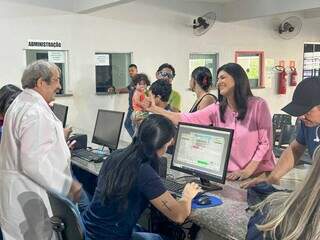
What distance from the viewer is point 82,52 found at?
18.5ft

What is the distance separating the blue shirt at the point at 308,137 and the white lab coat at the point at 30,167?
1.25 meters

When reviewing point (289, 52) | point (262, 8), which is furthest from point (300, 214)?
point (289, 52)

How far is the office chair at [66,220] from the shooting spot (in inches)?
62.9

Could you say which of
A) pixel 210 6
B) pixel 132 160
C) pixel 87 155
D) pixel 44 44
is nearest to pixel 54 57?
pixel 44 44

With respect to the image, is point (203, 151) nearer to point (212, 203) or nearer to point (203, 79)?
point (212, 203)

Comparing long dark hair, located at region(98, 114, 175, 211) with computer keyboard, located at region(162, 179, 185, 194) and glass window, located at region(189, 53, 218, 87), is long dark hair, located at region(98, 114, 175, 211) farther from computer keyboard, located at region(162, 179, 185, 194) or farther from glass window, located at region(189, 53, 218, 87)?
glass window, located at region(189, 53, 218, 87)

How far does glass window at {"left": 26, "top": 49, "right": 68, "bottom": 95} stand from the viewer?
5.31m

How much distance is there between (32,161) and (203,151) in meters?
0.89

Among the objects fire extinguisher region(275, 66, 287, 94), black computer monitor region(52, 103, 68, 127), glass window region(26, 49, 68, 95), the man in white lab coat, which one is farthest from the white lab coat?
fire extinguisher region(275, 66, 287, 94)

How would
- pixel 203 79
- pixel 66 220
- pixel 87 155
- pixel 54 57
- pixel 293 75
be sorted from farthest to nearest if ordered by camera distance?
1. pixel 293 75
2. pixel 54 57
3. pixel 203 79
4. pixel 87 155
5. pixel 66 220

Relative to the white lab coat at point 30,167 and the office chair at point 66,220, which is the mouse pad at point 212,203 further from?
the white lab coat at point 30,167

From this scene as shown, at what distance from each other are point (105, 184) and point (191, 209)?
1.36 feet

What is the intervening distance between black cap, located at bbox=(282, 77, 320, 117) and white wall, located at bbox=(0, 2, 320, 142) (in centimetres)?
414

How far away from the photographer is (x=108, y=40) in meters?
5.84
